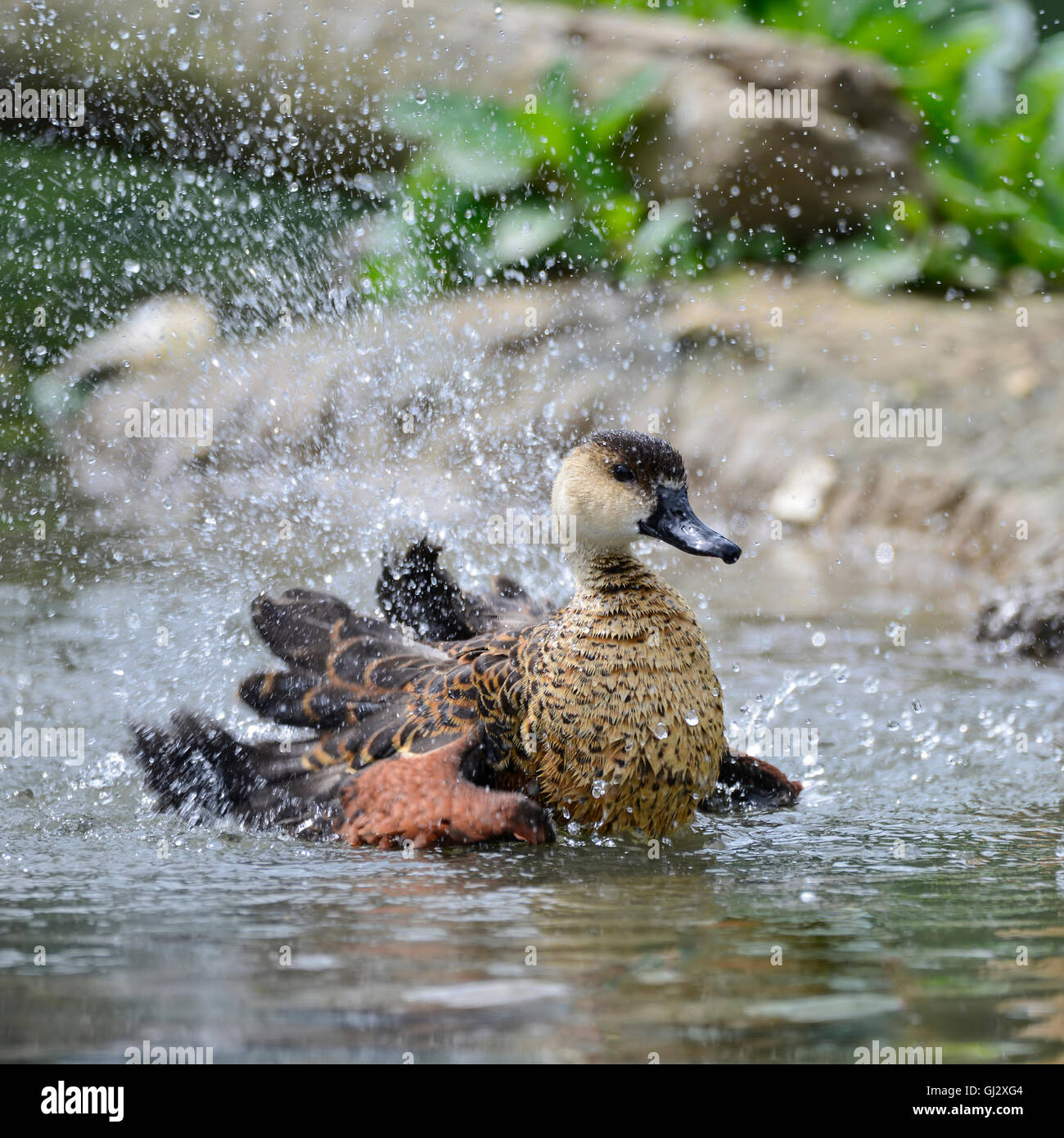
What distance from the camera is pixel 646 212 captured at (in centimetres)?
973

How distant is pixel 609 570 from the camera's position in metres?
4.09

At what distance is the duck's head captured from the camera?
4008 mm

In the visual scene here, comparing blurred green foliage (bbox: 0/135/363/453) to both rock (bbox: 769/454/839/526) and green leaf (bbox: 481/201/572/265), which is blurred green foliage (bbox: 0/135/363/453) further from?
rock (bbox: 769/454/839/526)

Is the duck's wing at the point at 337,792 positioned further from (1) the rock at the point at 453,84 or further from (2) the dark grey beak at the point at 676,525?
(1) the rock at the point at 453,84

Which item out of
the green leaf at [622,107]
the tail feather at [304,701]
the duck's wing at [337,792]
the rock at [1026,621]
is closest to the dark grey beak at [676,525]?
the duck's wing at [337,792]

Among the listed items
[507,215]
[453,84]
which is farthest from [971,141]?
[453,84]

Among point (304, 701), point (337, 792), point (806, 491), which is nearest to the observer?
point (337, 792)

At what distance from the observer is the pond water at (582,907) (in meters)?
2.62

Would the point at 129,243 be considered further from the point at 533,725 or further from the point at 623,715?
the point at 623,715

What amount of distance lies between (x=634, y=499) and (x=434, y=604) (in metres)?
1.10

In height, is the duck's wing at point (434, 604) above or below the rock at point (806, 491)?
below
